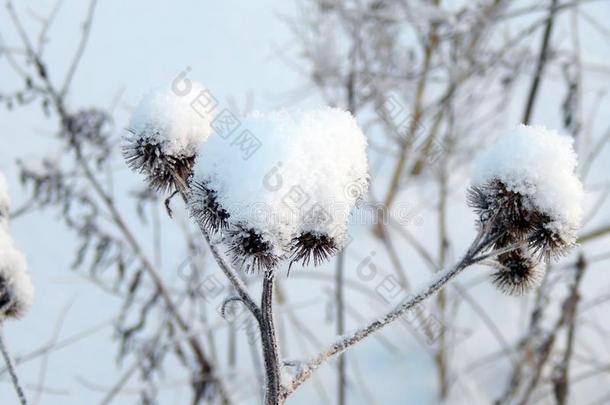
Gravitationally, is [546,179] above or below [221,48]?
below

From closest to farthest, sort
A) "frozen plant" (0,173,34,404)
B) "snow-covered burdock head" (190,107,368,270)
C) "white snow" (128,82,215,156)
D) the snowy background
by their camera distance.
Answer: "snow-covered burdock head" (190,107,368,270) < "white snow" (128,82,215,156) < "frozen plant" (0,173,34,404) < the snowy background

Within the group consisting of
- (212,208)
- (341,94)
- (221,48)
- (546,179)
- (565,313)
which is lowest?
(212,208)

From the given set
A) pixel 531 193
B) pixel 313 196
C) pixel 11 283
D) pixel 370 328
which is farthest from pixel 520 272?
pixel 11 283

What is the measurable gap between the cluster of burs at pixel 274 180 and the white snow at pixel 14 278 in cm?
47

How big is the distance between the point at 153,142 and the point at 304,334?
2.26 meters

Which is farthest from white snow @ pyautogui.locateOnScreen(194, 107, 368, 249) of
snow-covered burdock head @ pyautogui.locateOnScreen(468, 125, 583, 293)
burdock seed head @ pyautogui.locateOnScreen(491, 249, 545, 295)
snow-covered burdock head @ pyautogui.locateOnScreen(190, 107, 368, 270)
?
burdock seed head @ pyautogui.locateOnScreen(491, 249, 545, 295)

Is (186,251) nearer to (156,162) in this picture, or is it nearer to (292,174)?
(156,162)

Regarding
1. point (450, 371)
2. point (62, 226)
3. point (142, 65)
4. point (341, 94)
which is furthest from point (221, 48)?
point (450, 371)

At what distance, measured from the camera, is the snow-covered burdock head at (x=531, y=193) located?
848mm

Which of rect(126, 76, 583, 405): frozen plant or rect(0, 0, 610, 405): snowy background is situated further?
rect(0, 0, 610, 405): snowy background

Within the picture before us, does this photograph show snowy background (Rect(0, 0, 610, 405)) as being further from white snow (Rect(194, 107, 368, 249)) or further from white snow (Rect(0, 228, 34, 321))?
white snow (Rect(194, 107, 368, 249))

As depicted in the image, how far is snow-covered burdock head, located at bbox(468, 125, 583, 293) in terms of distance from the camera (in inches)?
33.4

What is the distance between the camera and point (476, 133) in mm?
3926

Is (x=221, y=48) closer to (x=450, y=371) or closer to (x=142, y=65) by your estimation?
(x=142, y=65)
